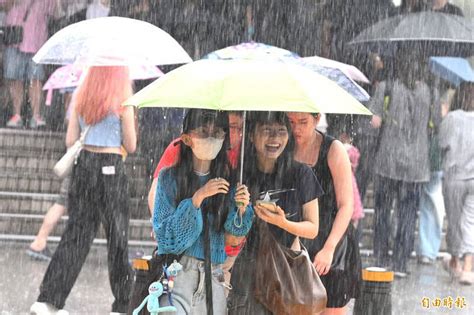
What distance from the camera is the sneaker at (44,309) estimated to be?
929 centimetres

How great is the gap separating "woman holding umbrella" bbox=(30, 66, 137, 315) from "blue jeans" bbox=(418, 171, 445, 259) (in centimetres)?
474

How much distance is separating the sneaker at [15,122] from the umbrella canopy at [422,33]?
476 centimetres

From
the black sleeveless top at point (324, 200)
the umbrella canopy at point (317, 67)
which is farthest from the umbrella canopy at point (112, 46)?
the black sleeveless top at point (324, 200)

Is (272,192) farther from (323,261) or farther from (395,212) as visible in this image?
(395,212)

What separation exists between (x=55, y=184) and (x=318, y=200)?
7510 mm

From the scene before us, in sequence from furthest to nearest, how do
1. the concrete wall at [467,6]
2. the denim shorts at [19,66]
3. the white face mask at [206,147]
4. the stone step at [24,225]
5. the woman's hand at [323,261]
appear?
the denim shorts at [19,66]
the concrete wall at [467,6]
the stone step at [24,225]
the woman's hand at [323,261]
the white face mask at [206,147]

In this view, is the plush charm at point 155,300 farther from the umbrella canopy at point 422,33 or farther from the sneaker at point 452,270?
the sneaker at point 452,270

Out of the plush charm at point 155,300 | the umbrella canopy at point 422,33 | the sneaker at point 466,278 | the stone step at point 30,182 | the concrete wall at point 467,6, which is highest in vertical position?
the concrete wall at point 467,6

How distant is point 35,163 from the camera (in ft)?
47.9

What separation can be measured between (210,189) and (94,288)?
540 centimetres

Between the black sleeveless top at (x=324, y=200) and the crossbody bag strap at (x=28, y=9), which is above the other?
the crossbody bag strap at (x=28, y=9)

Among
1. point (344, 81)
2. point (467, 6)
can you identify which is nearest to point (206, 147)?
point (344, 81)

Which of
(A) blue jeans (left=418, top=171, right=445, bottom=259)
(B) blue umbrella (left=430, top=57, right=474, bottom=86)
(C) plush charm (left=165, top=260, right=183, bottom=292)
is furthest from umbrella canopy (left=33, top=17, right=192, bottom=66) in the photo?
(B) blue umbrella (left=430, top=57, right=474, bottom=86)

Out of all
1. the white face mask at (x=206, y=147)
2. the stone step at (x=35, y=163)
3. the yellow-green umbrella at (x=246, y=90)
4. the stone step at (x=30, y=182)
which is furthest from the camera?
the stone step at (x=35, y=163)
